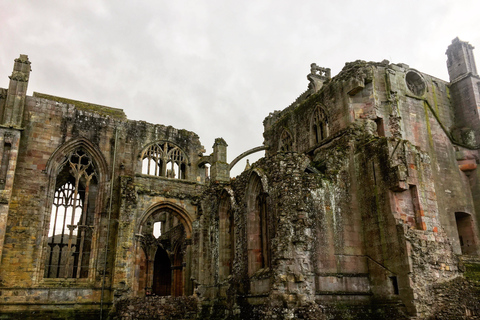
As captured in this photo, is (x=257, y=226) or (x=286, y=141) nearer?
(x=257, y=226)

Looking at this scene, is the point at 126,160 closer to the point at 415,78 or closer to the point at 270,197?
the point at 270,197

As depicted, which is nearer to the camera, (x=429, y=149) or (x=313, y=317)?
(x=313, y=317)

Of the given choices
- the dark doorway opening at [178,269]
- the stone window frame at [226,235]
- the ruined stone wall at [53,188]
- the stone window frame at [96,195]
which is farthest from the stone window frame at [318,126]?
the dark doorway opening at [178,269]

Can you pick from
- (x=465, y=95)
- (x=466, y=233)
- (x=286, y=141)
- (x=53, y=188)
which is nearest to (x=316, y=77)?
(x=286, y=141)

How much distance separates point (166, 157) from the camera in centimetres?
2358

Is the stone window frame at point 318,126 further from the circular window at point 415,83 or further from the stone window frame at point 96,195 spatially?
the stone window frame at point 96,195

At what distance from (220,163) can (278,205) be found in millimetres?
7283

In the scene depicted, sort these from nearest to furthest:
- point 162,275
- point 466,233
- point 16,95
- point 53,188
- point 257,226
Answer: point 257,226 < point 466,233 < point 16,95 < point 53,188 < point 162,275

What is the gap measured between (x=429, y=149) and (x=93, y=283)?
50.7 feet

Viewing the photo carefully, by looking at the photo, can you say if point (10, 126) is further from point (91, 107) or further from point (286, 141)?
point (286, 141)

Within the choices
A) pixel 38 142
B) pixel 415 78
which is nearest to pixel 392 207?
pixel 415 78

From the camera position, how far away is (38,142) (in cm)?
2038

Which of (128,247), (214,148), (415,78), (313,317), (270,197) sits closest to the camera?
(313,317)

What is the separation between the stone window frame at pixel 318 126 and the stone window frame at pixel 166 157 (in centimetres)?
786
